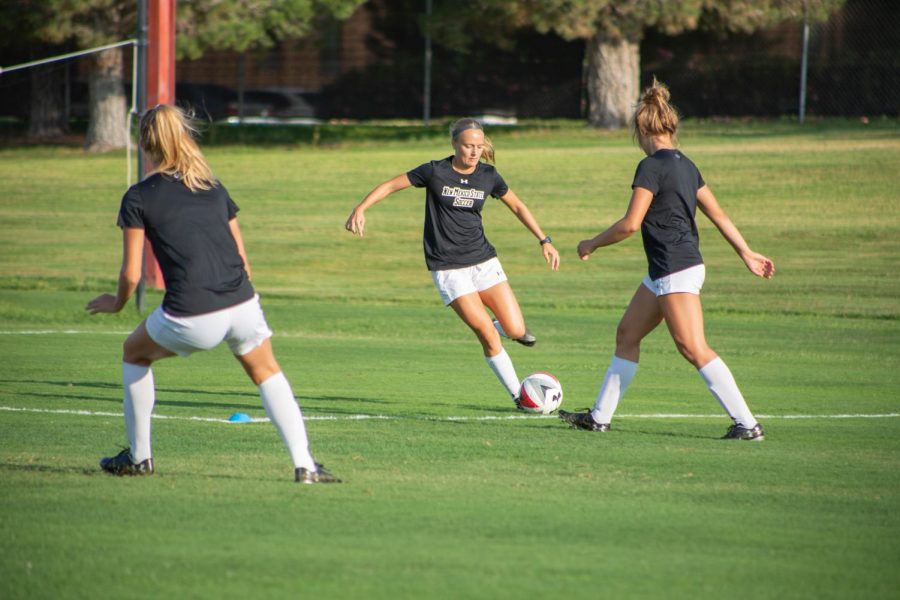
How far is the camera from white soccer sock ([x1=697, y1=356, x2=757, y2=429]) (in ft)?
28.5

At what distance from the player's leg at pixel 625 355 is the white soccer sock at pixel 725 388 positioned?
0.48 meters

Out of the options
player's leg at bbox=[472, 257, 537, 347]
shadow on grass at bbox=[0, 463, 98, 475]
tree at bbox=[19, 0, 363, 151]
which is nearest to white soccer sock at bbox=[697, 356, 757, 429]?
player's leg at bbox=[472, 257, 537, 347]

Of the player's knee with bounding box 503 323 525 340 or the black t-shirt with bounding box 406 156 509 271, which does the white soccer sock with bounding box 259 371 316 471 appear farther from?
the player's knee with bounding box 503 323 525 340

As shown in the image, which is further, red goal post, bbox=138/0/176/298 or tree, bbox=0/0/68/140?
tree, bbox=0/0/68/140

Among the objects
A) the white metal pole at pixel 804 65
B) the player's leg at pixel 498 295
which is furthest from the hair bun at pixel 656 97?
the white metal pole at pixel 804 65

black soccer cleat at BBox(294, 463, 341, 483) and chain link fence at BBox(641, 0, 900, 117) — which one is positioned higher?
chain link fence at BBox(641, 0, 900, 117)

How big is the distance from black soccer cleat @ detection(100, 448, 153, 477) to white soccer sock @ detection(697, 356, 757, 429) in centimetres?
356

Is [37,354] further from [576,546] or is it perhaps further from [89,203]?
[89,203]

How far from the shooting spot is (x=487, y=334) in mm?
10422

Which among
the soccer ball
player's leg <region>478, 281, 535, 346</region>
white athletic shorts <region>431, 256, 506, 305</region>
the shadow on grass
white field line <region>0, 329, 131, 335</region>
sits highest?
white athletic shorts <region>431, 256, 506, 305</region>

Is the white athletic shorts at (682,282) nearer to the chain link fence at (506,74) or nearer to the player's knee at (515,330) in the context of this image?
the player's knee at (515,330)

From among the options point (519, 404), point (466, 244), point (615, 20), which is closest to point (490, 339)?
point (519, 404)

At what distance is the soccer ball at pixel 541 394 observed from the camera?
10.2m

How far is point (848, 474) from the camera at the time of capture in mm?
7676
